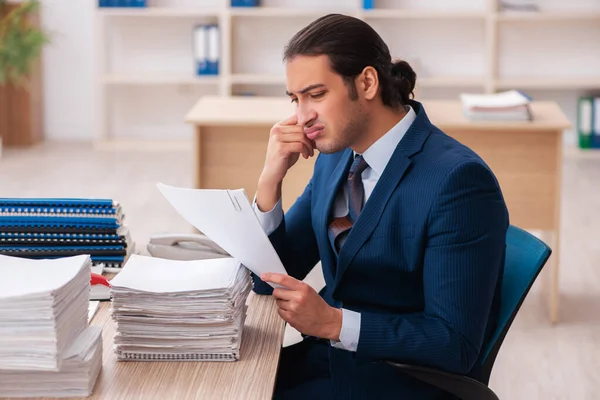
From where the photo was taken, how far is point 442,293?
1594 millimetres

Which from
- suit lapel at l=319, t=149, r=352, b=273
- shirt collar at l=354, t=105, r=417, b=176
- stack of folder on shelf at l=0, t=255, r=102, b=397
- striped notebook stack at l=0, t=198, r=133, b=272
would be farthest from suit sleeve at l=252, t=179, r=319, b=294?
stack of folder on shelf at l=0, t=255, r=102, b=397

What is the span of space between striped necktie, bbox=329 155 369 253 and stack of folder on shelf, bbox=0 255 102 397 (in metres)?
0.57

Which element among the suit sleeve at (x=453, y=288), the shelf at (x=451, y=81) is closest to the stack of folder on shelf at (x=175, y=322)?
the suit sleeve at (x=453, y=288)

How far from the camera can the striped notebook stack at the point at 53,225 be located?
6.35 ft

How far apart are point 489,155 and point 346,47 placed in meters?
2.15

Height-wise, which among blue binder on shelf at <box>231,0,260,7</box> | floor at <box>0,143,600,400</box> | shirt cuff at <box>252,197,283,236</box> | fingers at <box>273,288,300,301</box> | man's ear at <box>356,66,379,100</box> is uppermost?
blue binder on shelf at <box>231,0,260,7</box>

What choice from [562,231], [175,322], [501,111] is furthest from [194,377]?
[562,231]

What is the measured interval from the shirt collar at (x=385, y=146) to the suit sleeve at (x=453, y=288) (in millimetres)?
227

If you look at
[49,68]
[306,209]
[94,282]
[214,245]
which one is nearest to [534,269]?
[306,209]

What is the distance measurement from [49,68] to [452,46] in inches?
124

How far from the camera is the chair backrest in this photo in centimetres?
175

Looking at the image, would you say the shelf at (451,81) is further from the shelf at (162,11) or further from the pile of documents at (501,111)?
the pile of documents at (501,111)

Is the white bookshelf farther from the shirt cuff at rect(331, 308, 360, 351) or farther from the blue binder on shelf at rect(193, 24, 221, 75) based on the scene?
the shirt cuff at rect(331, 308, 360, 351)

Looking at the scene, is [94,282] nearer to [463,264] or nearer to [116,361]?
[116,361]
